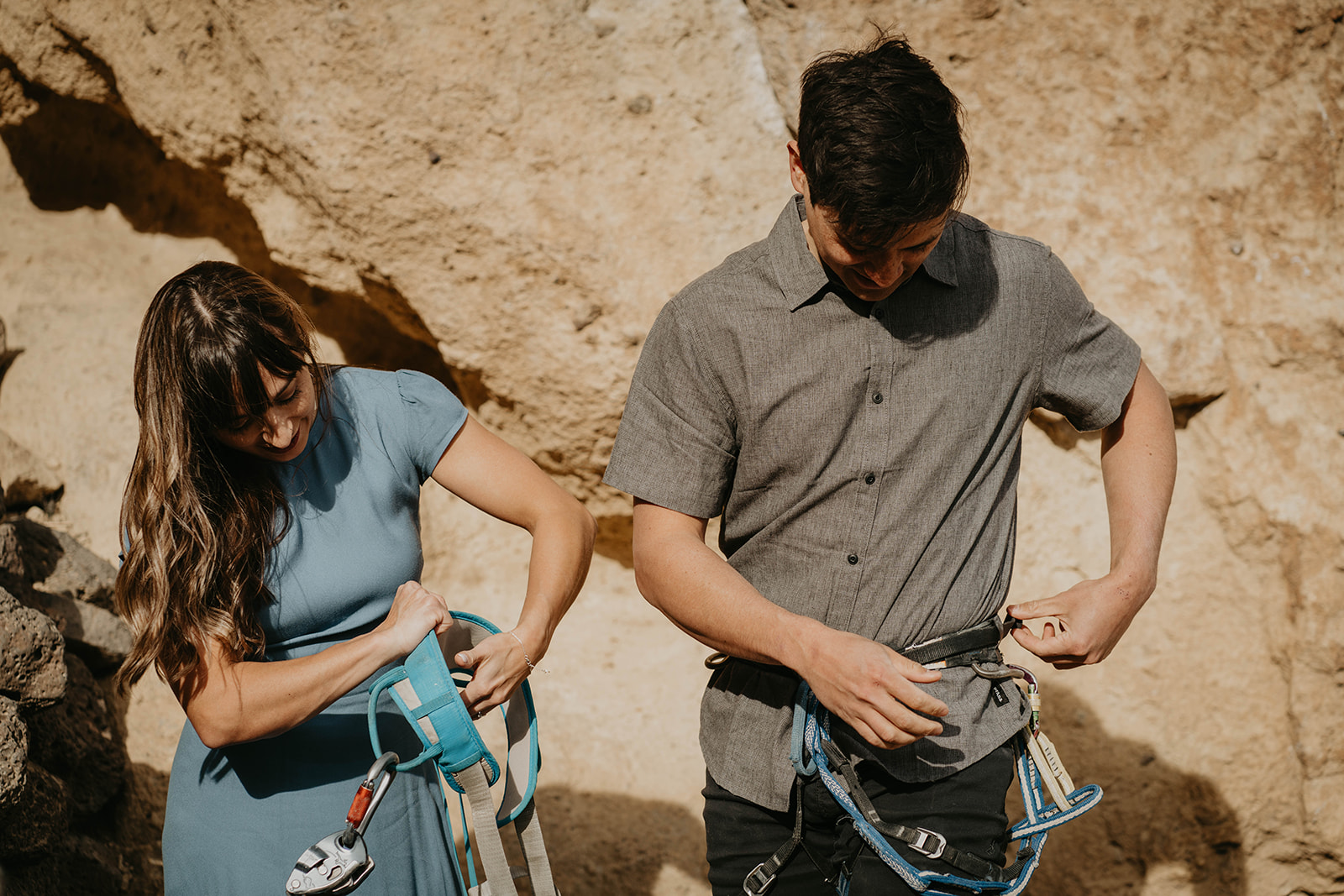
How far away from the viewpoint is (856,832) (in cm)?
168

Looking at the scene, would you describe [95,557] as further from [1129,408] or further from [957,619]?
[1129,408]

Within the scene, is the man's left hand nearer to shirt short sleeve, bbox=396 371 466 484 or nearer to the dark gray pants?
the dark gray pants

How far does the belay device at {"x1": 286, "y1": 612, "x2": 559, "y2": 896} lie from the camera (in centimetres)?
142

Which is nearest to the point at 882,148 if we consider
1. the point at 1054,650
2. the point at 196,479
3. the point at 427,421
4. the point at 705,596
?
the point at 705,596

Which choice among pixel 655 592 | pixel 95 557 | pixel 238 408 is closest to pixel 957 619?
pixel 655 592

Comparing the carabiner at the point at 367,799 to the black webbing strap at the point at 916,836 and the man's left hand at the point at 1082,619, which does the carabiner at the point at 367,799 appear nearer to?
the black webbing strap at the point at 916,836

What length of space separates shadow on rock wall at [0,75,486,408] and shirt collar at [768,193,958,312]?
2308 millimetres

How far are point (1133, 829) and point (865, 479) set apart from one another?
1999mm

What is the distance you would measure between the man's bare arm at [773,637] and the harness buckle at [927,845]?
8.4 inches

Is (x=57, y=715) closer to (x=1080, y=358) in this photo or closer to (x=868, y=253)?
(x=868, y=253)

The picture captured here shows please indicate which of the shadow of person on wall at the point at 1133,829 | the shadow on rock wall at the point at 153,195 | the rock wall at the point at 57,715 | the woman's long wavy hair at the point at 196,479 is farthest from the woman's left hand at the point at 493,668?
the shadow on rock wall at the point at 153,195

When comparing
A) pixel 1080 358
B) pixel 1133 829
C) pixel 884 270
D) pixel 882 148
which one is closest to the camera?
pixel 882 148

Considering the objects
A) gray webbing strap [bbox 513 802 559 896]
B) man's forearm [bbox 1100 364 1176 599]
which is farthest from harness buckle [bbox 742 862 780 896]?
man's forearm [bbox 1100 364 1176 599]

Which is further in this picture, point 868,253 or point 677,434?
point 677,434
